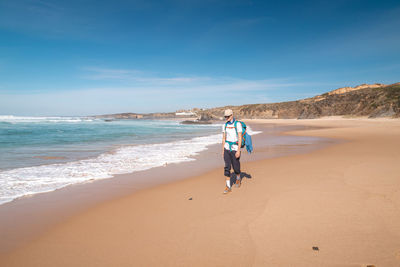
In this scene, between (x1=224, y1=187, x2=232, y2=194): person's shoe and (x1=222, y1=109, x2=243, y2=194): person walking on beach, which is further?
(x1=222, y1=109, x2=243, y2=194): person walking on beach

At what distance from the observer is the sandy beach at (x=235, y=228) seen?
2.79 m

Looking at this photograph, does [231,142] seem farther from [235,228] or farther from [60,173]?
[60,173]

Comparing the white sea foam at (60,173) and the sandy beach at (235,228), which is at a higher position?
the sandy beach at (235,228)

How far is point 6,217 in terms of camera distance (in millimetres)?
4113

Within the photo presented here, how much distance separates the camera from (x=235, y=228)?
3.46 meters

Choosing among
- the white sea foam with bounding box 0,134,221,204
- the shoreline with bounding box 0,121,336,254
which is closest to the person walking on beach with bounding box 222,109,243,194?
the shoreline with bounding box 0,121,336,254

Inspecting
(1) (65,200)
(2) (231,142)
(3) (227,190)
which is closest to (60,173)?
(1) (65,200)

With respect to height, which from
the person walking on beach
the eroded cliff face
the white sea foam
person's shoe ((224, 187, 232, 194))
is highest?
the eroded cliff face

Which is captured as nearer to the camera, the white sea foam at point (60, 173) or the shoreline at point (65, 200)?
the shoreline at point (65, 200)

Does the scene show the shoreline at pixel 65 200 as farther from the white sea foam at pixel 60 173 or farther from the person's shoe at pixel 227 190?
the person's shoe at pixel 227 190

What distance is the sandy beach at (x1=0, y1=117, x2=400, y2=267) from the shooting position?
2.79m

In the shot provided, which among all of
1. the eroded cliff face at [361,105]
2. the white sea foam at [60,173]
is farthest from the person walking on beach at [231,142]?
the eroded cliff face at [361,105]

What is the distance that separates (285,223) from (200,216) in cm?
139

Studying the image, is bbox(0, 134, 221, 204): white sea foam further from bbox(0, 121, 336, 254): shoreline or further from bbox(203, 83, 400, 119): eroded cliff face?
bbox(203, 83, 400, 119): eroded cliff face
